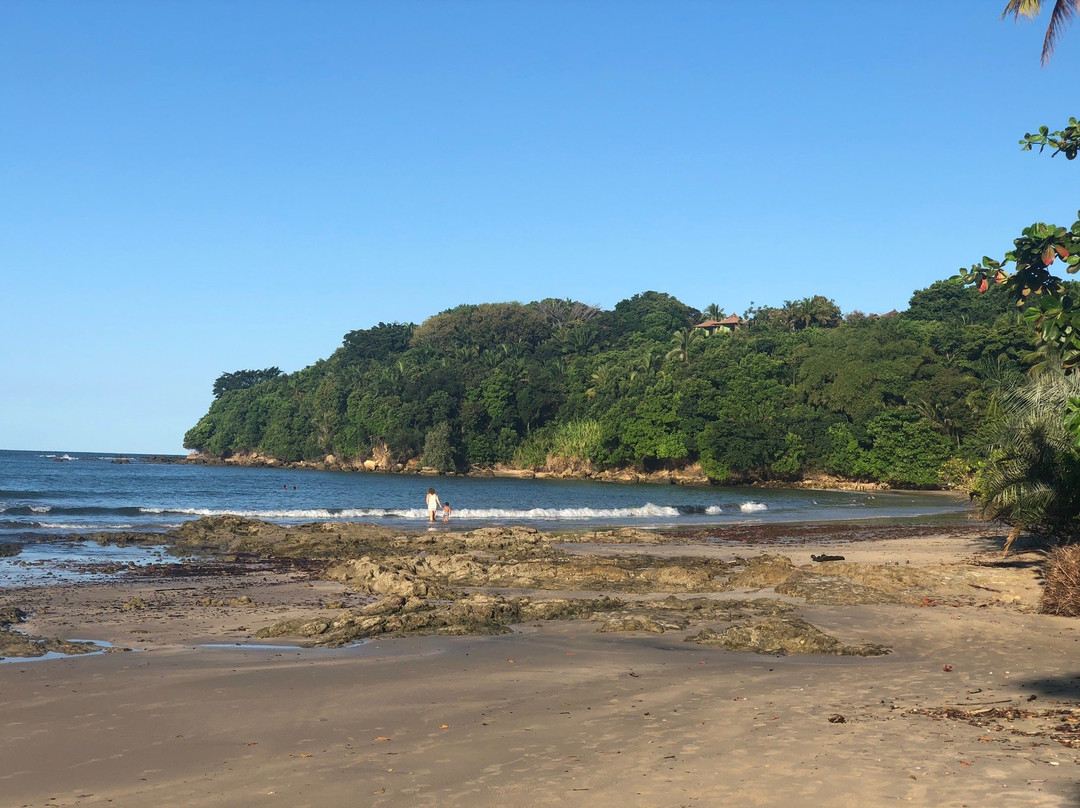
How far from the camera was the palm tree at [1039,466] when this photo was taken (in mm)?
17016

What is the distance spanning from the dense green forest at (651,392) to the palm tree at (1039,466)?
118ft

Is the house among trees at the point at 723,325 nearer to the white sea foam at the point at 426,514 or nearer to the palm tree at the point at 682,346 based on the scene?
the palm tree at the point at 682,346

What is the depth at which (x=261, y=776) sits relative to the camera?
277 inches

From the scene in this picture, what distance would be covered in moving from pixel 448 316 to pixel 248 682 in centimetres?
13404

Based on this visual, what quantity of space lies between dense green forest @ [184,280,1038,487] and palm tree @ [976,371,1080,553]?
118 ft

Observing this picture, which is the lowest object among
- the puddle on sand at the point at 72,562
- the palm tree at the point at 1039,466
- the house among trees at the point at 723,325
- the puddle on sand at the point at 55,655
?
the puddle on sand at the point at 72,562

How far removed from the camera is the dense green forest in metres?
75.9

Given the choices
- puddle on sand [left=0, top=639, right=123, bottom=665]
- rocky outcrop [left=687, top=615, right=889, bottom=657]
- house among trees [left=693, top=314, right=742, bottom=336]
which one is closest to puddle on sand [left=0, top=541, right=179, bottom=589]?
puddle on sand [left=0, top=639, right=123, bottom=665]

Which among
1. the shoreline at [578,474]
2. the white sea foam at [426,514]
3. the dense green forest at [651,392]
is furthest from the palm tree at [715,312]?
the white sea foam at [426,514]

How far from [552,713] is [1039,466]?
42.2 feet

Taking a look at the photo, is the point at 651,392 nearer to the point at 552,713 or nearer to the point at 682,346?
the point at 682,346

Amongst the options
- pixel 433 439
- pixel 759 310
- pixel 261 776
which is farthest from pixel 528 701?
pixel 759 310

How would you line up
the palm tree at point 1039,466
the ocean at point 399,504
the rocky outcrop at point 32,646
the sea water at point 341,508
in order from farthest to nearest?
the ocean at point 399,504 < the sea water at point 341,508 < the palm tree at point 1039,466 < the rocky outcrop at point 32,646

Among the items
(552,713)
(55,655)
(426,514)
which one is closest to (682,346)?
(426,514)
